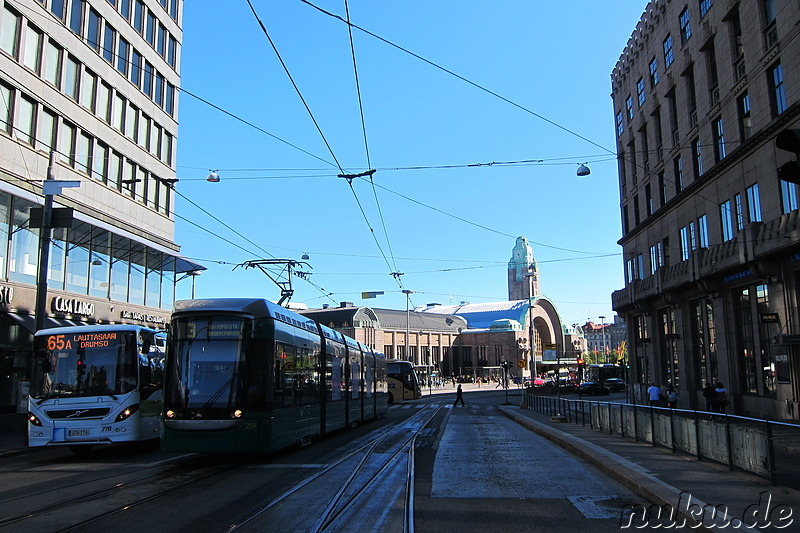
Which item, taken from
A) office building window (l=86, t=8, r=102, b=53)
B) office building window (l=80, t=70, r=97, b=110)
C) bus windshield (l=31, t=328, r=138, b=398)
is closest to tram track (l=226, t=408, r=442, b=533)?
bus windshield (l=31, t=328, r=138, b=398)

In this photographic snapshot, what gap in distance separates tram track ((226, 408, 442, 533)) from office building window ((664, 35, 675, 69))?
25.8 meters

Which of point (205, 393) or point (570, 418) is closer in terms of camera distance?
point (205, 393)

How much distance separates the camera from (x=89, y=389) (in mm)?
13375

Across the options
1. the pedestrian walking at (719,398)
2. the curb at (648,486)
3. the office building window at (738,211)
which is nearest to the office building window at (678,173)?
the office building window at (738,211)

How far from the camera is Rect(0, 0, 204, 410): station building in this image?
22234 millimetres

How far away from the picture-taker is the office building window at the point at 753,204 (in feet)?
74.9

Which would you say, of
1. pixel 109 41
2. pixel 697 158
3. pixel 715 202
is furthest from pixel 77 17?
pixel 715 202

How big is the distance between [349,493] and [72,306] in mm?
20482

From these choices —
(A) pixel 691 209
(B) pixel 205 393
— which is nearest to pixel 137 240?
(B) pixel 205 393

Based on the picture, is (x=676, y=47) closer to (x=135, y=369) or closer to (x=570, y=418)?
(x=570, y=418)

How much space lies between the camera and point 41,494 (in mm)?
8812

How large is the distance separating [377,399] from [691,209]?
16.6 metres

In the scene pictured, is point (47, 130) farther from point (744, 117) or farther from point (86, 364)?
point (744, 117)

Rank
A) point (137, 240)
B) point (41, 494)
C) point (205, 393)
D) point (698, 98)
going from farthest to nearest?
point (137, 240) < point (698, 98) < point (205, 393) < point (41, 494)
